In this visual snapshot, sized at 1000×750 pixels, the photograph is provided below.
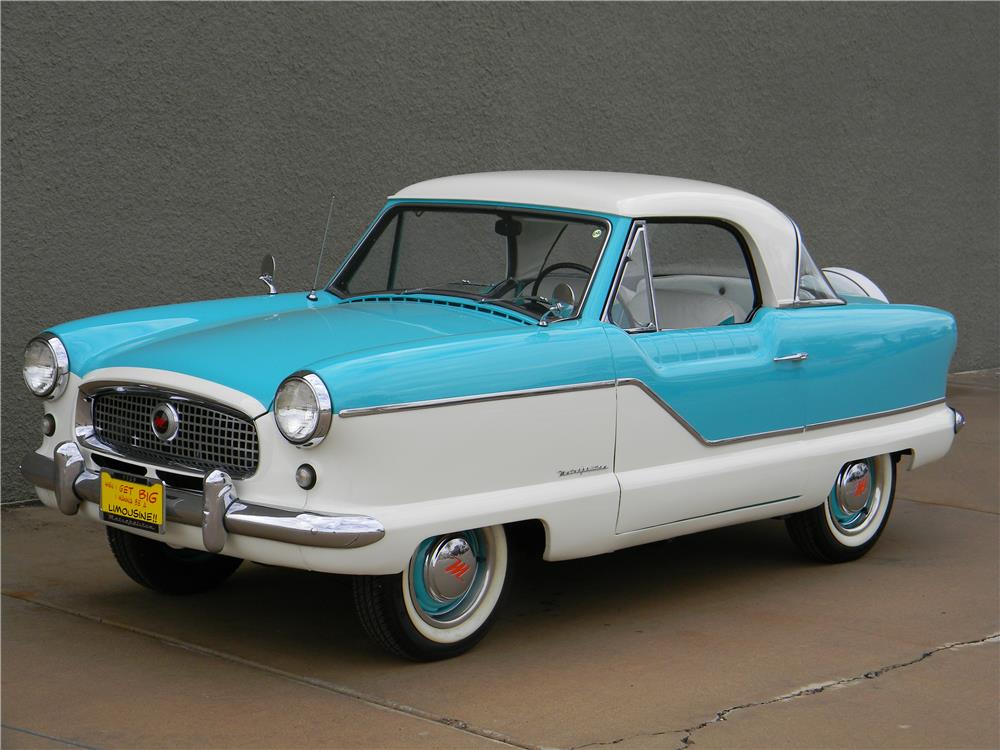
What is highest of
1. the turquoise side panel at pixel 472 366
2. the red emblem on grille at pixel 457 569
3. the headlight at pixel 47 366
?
the turquoise side panel at pixel 472 366

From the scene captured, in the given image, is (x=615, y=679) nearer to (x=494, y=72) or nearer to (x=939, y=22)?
(x=494, y=72)

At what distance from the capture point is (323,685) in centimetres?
437

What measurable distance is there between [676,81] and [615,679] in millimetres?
6059

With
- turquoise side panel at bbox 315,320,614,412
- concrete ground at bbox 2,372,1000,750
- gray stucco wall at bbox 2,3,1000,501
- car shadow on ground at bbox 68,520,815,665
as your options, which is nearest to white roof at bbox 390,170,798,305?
turquoise side panel at bbox 315,320,614,412

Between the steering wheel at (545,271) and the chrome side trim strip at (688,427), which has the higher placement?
the steering wheel at (545,271)

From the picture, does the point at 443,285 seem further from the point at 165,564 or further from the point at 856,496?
the point at 856,496

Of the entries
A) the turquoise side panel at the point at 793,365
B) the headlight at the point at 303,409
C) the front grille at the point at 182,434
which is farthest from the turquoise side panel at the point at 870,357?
the front grille at the point at 182,434

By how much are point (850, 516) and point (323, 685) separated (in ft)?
9.18

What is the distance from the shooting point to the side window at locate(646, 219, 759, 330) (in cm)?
544

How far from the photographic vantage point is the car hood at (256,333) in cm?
443

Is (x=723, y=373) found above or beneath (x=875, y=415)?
above

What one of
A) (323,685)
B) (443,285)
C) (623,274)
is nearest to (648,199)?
(623,274)

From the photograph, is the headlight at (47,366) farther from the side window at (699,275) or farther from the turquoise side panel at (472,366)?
the side window at (699,275)

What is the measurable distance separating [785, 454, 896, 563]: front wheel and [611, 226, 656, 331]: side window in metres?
1.33
